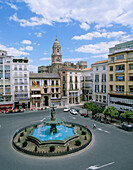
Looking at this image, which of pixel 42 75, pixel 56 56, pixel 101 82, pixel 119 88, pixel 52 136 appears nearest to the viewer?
pixel 52 136

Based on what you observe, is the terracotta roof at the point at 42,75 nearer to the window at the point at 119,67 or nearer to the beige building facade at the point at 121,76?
the beige building facade at the point at 121,76

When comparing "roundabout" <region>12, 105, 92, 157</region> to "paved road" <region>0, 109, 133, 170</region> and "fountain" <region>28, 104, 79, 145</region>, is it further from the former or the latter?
"paved road" <region>0, 109, 133, 170</region>

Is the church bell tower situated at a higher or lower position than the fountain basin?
higher

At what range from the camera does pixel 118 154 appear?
69.3 ft

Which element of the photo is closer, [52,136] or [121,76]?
[52,136]

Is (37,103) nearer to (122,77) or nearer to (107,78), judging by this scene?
(107,78)

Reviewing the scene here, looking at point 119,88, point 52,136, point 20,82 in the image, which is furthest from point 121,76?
point 20,82

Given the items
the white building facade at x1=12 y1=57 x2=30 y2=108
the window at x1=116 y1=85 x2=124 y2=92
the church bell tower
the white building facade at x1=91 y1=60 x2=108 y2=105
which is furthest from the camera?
the church bell tower

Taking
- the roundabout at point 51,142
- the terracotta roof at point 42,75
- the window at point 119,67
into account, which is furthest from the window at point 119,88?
the terracotta roof at point 42,75

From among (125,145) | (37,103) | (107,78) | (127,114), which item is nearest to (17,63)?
(37,103)

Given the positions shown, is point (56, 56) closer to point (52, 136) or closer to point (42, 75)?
point (42, 75)

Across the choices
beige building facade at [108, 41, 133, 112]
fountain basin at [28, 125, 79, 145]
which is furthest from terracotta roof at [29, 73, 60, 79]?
fountain basin at [28, 125, 79, 145]

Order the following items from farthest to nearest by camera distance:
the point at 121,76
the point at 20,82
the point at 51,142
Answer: the point at 20,82 → the point at 121,76 → the point at 51,142

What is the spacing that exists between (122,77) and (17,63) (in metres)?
43.5
